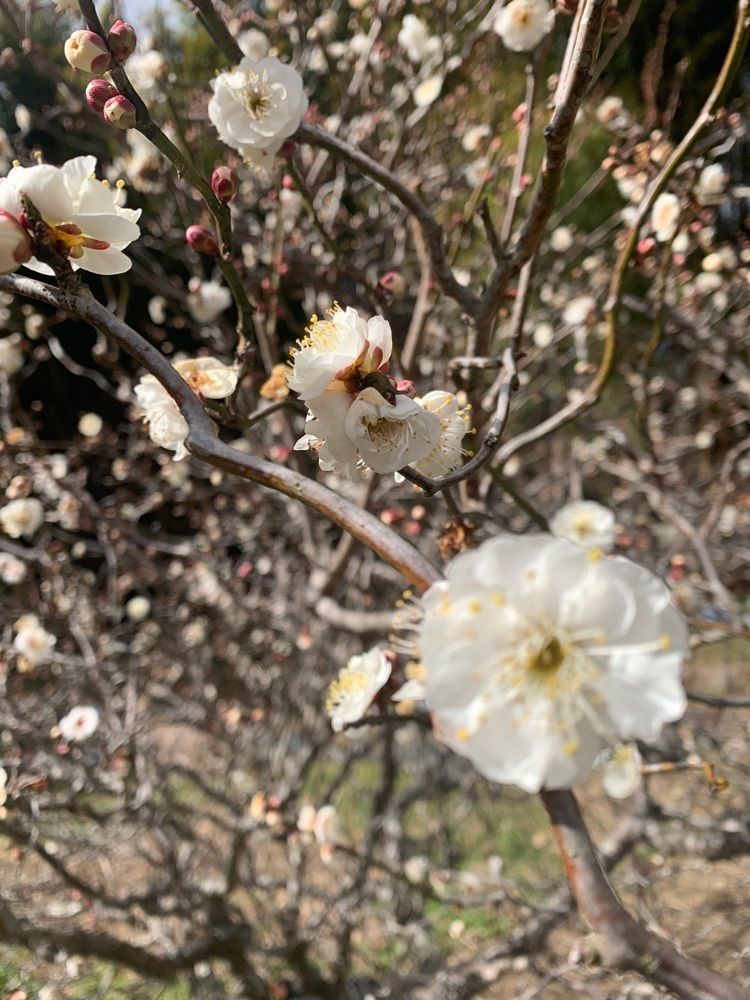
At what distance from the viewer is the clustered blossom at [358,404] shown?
63 cm

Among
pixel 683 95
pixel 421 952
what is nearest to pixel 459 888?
pixel 421 952

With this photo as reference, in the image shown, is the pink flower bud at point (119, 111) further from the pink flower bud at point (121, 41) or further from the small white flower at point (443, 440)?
the small white flower at point (443, 440)

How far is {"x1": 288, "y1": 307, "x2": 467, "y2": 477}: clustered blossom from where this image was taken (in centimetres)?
63

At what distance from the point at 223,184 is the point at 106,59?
0.18 meters

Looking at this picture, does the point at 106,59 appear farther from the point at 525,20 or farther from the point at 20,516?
the point at 20,516

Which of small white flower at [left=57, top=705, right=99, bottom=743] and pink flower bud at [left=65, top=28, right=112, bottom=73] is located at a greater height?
pink flower bud at [left=65, top=28, right=112, bottom=73]

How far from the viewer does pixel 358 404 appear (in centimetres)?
64

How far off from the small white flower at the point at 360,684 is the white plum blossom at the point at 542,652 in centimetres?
34

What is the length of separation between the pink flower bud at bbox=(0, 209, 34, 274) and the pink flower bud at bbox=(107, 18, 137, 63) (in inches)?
12.6

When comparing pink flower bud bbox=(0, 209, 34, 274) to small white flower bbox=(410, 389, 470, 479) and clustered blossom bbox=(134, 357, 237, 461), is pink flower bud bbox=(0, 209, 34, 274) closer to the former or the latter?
clustered blossom bbox=(134, 357, 237, 461)

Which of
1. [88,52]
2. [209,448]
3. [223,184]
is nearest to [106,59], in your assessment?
[88,52]

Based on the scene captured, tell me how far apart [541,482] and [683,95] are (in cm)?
294

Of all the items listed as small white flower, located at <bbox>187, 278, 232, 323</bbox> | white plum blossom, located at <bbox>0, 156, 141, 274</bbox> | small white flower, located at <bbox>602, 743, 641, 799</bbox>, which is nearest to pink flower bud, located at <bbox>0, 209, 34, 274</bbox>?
white plum blossom, located at <bbox>0, 156, 141, 274</bbox>

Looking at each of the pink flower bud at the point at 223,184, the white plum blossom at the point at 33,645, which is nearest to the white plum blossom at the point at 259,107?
the pink flower bud at the point at 223,184
